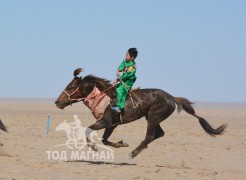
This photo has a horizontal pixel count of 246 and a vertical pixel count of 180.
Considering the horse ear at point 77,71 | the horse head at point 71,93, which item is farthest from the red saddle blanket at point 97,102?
the horse ear at point 77,71

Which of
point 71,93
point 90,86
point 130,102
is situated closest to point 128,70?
point 130,102

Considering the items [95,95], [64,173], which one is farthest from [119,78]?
[64,173]

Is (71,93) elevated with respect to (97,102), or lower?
A: elevated

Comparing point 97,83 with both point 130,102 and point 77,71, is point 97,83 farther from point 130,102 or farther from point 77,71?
point 130,102

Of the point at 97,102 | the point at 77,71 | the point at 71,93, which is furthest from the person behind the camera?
the point at 71,93

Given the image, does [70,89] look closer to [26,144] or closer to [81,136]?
[81,136]

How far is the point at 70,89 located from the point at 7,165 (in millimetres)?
2429

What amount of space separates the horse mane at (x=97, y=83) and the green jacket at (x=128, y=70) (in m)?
0.38

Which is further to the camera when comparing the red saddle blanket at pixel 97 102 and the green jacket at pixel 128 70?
the green jacket at pixel 128 70

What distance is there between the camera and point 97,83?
45.0ft

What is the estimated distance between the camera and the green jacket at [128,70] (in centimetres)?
1340

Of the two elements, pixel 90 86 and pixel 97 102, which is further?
pixel 90 86

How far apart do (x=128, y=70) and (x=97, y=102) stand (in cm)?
100

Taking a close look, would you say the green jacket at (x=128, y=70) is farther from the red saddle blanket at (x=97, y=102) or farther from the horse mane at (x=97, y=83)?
the red saddle blanket at (x=97, y=102)
